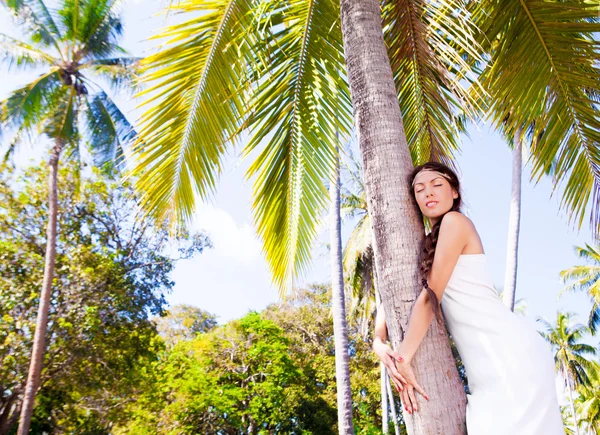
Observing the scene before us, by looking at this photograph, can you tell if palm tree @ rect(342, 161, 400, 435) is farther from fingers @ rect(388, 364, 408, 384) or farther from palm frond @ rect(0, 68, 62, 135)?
fingers @ rect(388, 364, 408, 384)

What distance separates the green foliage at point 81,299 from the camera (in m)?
13.2

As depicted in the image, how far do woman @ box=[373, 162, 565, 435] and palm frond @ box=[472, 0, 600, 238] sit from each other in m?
2.01

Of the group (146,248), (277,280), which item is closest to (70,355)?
(146,248)

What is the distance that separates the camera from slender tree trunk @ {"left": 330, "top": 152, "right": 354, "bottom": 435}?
33.9 ft

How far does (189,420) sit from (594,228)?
56.6 ft

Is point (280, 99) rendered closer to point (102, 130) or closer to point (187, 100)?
point (187, 100)

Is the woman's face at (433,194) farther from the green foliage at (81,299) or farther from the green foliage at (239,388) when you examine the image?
the green foliage at (239,388)

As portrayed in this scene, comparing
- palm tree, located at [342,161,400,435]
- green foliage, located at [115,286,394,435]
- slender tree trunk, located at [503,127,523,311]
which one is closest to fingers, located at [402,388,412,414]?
slender tree trunk, located at [503,127,523,311]

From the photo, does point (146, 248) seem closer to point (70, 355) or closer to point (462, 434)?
point (70, 355)

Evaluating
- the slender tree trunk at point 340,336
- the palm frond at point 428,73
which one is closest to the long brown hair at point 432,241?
the palm frond at point 428,73

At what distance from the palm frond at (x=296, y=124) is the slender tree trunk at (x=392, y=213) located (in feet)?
6.07

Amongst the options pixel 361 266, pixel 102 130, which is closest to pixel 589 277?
pixel 361 266

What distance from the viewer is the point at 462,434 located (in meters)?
1.89

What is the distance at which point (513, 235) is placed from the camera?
540 inches
